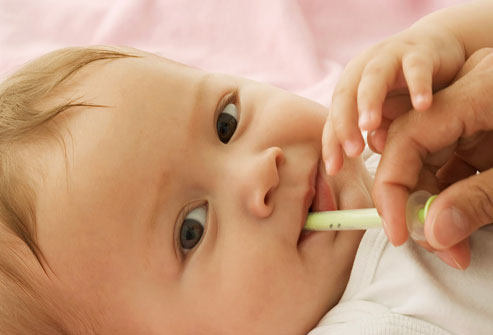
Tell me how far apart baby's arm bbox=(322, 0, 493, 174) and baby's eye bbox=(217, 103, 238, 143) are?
0.23 meters

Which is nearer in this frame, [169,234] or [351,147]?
[351,147]

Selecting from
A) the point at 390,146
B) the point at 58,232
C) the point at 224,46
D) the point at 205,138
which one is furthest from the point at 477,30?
the point at 224,46

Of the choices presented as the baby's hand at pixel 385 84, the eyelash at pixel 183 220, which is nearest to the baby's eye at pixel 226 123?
the eyelash at pixel 183 220

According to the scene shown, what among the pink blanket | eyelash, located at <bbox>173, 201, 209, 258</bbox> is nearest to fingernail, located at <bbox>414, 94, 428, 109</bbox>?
eyelash, located at <bbox>173, 201, 209, 258</bbox>

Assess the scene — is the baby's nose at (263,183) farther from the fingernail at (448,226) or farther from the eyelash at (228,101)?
the fingernail at (448,226)

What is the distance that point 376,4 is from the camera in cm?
171

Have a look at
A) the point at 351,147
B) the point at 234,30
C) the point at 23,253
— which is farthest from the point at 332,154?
the point at 234,30

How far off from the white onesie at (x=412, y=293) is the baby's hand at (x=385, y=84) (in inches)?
6.9

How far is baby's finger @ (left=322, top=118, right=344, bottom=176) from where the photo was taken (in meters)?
0.76

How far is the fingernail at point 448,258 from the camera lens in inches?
31.0

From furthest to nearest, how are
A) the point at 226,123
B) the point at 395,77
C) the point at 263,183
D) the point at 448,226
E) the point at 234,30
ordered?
the point at 234,30, the point at 226,123, the point at 263,183, the point at 395,77, the point at 448,226

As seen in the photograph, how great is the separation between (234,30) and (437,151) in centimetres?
112

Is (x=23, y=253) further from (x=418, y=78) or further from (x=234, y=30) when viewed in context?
(x=234, y=30)

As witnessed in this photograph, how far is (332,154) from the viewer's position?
2.52ft
